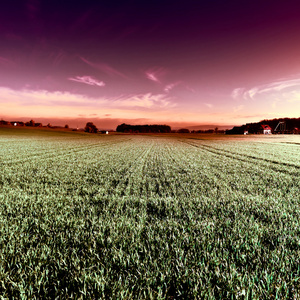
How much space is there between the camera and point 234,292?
2000mm

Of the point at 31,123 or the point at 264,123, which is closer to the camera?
the point at 31,123

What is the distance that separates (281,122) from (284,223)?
191545 millimetres

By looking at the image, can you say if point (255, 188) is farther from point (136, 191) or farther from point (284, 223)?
point (136, 191)

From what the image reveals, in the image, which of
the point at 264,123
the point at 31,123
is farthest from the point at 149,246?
the point at 264,123

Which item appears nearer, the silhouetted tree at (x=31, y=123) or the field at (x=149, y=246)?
the field at (x=149, y=246)

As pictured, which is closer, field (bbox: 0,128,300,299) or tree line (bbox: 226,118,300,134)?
field (bbox: 0,128,300,299)

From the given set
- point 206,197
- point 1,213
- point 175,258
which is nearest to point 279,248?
point 175,258

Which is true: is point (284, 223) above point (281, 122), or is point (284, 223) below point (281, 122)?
below

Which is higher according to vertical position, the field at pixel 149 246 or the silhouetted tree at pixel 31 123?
the silhouetted tree at pixel 31 123

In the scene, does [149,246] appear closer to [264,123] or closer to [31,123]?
[31,123]

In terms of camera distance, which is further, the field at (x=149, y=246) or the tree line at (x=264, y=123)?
the tree line at (x=264, y=123)

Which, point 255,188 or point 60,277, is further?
point 255,188

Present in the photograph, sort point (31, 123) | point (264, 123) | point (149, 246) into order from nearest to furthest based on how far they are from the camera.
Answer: point (149, 246) → point (31, 123) → point (264, 123)

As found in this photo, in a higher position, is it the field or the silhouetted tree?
the silhouetted tree
